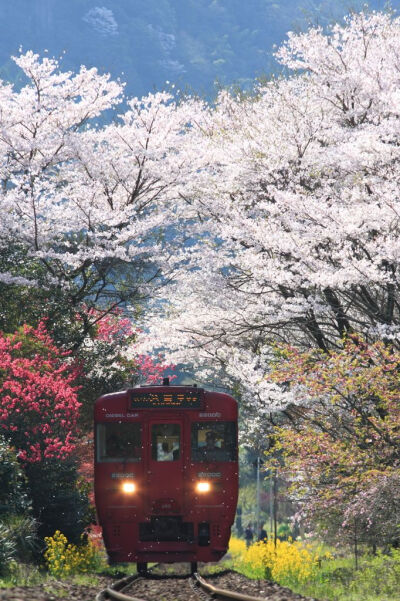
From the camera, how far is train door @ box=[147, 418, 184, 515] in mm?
13406

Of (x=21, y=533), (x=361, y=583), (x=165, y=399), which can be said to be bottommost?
(x=361, y=583)

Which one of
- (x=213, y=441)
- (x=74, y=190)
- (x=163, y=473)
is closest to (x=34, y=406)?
(x=163, y=473)

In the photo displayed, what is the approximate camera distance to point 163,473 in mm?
13414

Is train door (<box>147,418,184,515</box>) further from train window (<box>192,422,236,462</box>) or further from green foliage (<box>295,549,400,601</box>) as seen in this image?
green foliage (<box>295,549,400,601</box>)

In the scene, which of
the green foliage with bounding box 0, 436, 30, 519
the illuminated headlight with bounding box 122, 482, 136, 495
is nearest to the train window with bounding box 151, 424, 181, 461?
the illuminated headlight with bounding box 122, 482, 136, 495

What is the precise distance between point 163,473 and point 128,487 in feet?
1.98

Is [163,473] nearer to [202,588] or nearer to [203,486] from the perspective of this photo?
[203,486]

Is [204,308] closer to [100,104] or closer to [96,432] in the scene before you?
[100,104]

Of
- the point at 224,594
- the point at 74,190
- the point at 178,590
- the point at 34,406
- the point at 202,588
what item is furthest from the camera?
the point at 74,190

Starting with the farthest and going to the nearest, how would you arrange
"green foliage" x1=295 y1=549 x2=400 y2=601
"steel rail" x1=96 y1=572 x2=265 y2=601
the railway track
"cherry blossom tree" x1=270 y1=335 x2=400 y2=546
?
1. "cherry blossom tree" x1=270 y1=335 x2=400 y2=546
2. "green foliage" x1=295 y1=549 x2=400 y2=601
3. the railway track
4. "steel rail" x1=96 y1=572 x2=265 y2=601

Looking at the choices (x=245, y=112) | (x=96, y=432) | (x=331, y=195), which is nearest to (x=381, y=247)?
(x=331, y=195)

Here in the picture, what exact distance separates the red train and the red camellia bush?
2838mm

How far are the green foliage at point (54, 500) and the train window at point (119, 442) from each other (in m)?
3.46

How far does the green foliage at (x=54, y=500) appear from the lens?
16.6m
